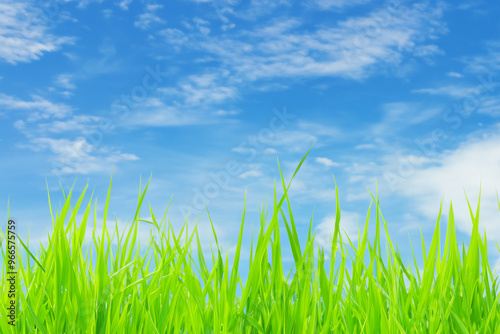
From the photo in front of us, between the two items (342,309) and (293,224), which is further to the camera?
(342,309)

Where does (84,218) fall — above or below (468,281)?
above

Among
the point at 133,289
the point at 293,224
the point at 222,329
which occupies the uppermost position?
the point at 293,224

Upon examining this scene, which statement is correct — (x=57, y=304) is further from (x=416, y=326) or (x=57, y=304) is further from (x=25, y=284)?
(x=416, y=326)

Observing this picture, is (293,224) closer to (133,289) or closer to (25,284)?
(133,289)

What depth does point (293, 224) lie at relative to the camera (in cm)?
276

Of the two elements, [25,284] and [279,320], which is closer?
[279,320]

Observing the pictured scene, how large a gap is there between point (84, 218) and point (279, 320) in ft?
3.88

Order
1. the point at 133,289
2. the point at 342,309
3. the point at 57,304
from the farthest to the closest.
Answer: the point at 342,309 → the point at 133,289 → the point at 57,304

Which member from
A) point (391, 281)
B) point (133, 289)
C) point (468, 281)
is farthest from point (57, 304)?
point (468, 281)

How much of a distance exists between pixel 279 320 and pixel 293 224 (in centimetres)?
49

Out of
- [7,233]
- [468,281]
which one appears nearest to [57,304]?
[7,233]

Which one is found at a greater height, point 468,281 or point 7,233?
point 7,233

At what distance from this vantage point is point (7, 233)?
3.08 metres

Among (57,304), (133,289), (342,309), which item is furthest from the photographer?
(342,309)
